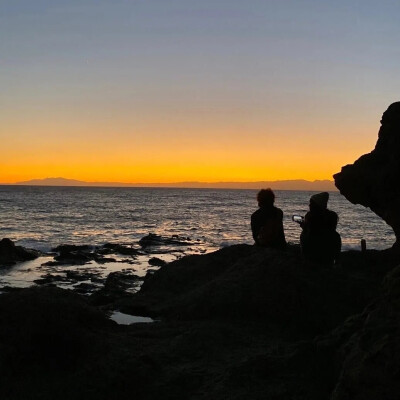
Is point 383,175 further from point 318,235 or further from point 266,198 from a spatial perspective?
point 266,198

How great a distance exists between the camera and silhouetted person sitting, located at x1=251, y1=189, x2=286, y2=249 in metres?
9.77

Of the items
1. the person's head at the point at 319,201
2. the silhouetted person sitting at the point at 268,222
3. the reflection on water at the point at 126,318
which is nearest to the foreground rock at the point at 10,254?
the reflection on water at the point at 126,318

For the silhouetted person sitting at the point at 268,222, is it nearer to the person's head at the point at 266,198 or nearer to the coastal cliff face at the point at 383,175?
the person's head at the point at 266,198

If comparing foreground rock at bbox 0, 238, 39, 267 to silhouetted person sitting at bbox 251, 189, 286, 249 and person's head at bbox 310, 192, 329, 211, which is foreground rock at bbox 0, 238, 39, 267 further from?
person's head at bbox 310, 192, 329, 211

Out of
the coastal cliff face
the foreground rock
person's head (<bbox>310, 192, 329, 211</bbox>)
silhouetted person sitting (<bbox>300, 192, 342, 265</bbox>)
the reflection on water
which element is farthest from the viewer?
the foreground rock

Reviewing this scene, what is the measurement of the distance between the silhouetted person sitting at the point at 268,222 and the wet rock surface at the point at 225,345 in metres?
2.01

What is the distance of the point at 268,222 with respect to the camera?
994 cm

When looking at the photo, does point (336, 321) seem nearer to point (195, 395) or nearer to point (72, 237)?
point (195, 395)

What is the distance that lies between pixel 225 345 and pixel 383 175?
→ 322cm

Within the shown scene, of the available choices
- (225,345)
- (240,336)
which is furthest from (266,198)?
(225,345)

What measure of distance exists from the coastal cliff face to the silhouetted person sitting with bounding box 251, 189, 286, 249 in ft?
8.27

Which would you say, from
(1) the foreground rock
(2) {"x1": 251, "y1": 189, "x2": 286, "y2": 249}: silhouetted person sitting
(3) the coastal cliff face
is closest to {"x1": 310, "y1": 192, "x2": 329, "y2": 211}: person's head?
(2) {"x1": 251, "y1": 189, "x2": 286, "y2": 249}: silhouetted person sitting

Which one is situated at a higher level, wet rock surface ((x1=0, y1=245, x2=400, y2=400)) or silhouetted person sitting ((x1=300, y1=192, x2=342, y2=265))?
silhouetted person sitting ((x1=300, y1=192, x2=342, y2=265))

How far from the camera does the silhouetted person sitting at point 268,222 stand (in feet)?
32.1
